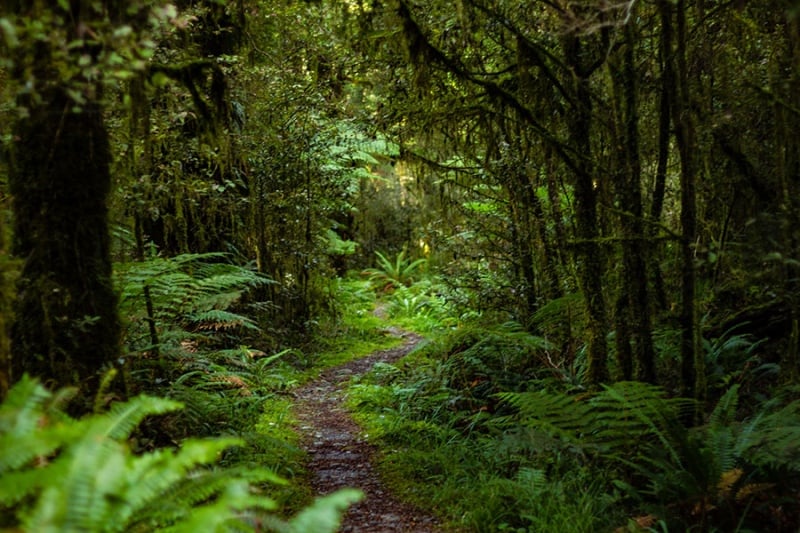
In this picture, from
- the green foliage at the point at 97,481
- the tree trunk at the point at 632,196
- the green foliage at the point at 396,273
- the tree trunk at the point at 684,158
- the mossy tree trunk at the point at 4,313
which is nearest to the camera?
the green foliage at the point at 97,481

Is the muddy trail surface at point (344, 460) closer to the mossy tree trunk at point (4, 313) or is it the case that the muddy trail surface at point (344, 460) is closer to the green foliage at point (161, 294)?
the green foliage at point (161, 294)

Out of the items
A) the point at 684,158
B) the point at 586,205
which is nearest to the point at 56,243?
the point at 586,205

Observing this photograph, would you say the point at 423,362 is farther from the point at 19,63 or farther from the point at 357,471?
the point at 19,63

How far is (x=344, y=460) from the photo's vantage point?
6.18 meters

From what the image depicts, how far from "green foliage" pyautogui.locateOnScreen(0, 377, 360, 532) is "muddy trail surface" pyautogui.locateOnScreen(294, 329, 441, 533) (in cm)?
217

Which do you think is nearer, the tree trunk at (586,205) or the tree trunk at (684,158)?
the tree trunk at (684,158)

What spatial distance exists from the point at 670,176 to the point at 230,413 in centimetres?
734

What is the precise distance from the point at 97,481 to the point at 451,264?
8.41 metres

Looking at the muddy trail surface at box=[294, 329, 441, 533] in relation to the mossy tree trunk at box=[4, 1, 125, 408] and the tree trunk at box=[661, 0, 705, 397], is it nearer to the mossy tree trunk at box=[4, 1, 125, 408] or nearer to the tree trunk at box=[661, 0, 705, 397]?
the mossy tree trunk at box=[4, 1, 125, 408]

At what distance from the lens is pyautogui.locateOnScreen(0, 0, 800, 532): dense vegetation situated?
3.13 metres

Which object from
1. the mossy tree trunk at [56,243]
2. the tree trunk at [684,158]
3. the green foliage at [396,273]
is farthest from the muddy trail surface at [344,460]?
the green foliage at [396,273]

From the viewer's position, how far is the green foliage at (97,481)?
1921 mm

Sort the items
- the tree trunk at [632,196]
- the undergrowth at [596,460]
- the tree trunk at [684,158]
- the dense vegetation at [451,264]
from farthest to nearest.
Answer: the tree trunk at [632,196]
the tree trunk at [684,158]
the undergrowth at [596,460]
the dense vegetation at [451,264]

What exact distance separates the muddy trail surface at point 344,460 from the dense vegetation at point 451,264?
0.19 m
